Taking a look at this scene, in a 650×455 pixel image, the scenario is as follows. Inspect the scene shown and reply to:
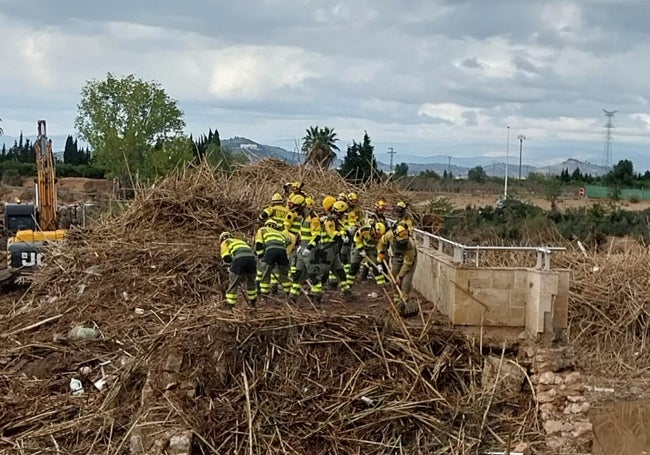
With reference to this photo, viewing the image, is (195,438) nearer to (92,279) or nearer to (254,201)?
(92,279)

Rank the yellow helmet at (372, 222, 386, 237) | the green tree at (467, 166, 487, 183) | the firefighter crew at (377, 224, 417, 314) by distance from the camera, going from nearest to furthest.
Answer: the firefighter crew at (377, 224, 417, 314)
the yellow helmet at (372, 222, 386, 237)
the green tree at (467, 166, 487, 183)

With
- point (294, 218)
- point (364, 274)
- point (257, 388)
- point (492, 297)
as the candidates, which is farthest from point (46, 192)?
point (492, 297)

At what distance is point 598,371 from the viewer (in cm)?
1891

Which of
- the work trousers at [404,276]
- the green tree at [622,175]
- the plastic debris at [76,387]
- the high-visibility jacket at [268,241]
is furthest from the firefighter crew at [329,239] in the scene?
the green tree at [622,175]

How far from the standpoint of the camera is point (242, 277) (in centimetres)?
1351

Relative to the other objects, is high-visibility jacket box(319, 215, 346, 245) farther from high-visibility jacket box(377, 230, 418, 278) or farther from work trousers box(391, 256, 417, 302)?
work trousers box(391, 256, 417, 302)

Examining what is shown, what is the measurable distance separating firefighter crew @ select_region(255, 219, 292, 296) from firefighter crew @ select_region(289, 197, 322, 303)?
23 centimetres

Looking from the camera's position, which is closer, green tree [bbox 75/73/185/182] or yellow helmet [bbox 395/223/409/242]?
yellow helmet [bbox 395/223/409/242]

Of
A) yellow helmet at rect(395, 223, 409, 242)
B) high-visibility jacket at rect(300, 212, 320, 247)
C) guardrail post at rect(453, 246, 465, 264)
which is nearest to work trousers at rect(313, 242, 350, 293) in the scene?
high-visibility jacket at rect(300, 212, 320, 247)

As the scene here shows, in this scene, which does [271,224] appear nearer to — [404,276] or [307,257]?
[307,257]

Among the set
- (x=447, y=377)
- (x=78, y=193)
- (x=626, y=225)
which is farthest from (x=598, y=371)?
(x=78, y=193)

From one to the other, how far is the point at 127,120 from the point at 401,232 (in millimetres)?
43269

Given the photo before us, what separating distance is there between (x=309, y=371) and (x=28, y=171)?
210ft

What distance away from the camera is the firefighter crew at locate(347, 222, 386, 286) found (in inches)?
567
